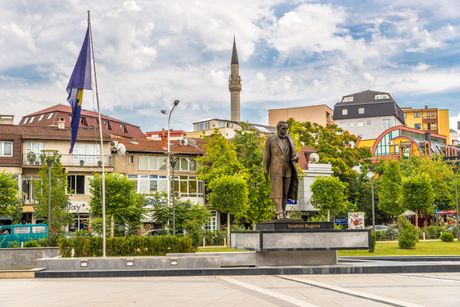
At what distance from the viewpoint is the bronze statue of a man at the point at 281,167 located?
2148cm

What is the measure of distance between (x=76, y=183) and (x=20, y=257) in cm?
2920

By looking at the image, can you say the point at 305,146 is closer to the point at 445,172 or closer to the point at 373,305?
the point at 445,172

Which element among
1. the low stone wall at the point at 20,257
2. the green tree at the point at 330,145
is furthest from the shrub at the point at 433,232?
the low stone wall at the point at 20,257

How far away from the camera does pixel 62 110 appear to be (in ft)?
223

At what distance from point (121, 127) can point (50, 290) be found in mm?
58432

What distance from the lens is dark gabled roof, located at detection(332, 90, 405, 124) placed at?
110m

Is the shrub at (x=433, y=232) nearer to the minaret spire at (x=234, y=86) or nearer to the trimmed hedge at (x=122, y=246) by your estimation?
the trimmed hedge at (x=122, y=246)

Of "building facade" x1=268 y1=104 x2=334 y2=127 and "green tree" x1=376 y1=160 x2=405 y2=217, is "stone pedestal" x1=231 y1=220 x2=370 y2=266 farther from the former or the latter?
"building facade" x1=268 y1=104 x2=334 y2=127

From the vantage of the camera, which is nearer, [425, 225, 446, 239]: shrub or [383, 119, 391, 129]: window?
[425, 225, 446, 239]: shrub

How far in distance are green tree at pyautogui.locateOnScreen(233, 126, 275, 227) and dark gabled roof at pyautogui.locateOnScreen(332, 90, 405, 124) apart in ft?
191

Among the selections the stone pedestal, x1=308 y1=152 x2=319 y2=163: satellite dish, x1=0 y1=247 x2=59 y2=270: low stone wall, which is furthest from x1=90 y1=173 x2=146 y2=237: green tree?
x1=308 y1=152 x2=319 y2=163: satellite dish

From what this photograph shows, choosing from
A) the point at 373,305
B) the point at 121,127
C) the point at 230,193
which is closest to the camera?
the point at 373,305

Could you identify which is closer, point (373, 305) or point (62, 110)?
point (373, 305)

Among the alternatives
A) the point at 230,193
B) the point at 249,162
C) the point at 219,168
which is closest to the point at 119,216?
the point at 230,193
